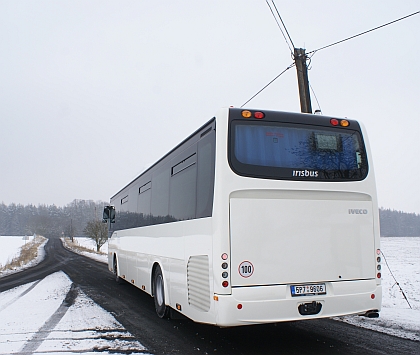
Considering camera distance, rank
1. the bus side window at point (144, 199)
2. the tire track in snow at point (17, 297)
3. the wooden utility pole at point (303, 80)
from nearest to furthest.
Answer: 1. the bus side window at point (144, 199)
2. the tire track in snow at point (17, 297)
3. the wooden utility pole at point (303, 80)

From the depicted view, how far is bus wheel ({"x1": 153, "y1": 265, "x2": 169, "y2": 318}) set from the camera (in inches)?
320

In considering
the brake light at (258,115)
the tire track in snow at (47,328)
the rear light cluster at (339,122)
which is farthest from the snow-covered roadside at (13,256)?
the rear light cluster at (339,122)

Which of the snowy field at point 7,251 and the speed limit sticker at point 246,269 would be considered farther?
the snowy field at point 7,251

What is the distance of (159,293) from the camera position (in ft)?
27.6

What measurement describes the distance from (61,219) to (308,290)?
165102 mm

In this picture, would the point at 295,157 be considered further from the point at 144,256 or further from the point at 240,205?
the point at 144,256

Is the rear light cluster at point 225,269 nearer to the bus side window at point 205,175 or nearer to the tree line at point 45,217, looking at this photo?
the bus side window at point 205,175

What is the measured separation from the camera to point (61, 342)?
21.0 feet

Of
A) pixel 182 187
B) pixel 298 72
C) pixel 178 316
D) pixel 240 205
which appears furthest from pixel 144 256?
pixel 298 72

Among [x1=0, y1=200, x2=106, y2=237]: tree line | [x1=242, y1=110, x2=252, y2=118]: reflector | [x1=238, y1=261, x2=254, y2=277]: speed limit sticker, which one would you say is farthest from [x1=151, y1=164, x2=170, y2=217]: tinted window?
[x1=0, y1=200, x2=106, y2=237]: tree line

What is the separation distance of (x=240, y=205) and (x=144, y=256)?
16.4 feet

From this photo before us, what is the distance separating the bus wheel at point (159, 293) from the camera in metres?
8.12

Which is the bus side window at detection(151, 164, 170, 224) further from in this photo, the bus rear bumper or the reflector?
the bus rear bumper

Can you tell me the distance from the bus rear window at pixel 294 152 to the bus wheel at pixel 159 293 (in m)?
3.57
